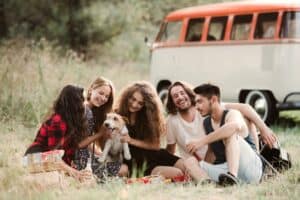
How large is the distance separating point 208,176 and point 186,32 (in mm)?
7763

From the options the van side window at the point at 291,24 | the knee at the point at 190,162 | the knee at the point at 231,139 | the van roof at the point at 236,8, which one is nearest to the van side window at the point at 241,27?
the van roof at the point at 236,8

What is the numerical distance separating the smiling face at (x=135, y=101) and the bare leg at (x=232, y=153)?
1.02 meters

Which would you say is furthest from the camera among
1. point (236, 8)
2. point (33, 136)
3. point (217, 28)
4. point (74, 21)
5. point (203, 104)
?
point (74, 21)

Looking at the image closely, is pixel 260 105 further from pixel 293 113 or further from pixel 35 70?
pixel 35 70

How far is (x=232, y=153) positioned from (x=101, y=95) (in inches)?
54.8

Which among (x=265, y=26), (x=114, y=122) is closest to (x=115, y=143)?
(x=114, y=122)

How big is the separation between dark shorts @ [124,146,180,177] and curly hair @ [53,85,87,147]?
0.82 metres

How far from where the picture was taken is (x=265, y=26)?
12.6 meters

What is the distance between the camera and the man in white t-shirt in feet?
24.6

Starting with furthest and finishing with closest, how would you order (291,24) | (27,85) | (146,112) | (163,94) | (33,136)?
(163,94) → (291,24) → (27,85) → (33,136) → (146,112)

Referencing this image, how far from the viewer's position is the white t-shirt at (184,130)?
7559mm

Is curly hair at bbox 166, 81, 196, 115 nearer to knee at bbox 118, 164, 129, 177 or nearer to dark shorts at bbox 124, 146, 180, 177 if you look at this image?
dark shorts at bbox 124, 146, 180, 177

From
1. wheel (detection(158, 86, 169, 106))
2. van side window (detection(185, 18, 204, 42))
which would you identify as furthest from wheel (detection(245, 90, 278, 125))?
wheel (detection(158, 86, 169, 106))

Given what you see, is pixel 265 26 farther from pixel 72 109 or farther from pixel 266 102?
pixel 72 109
